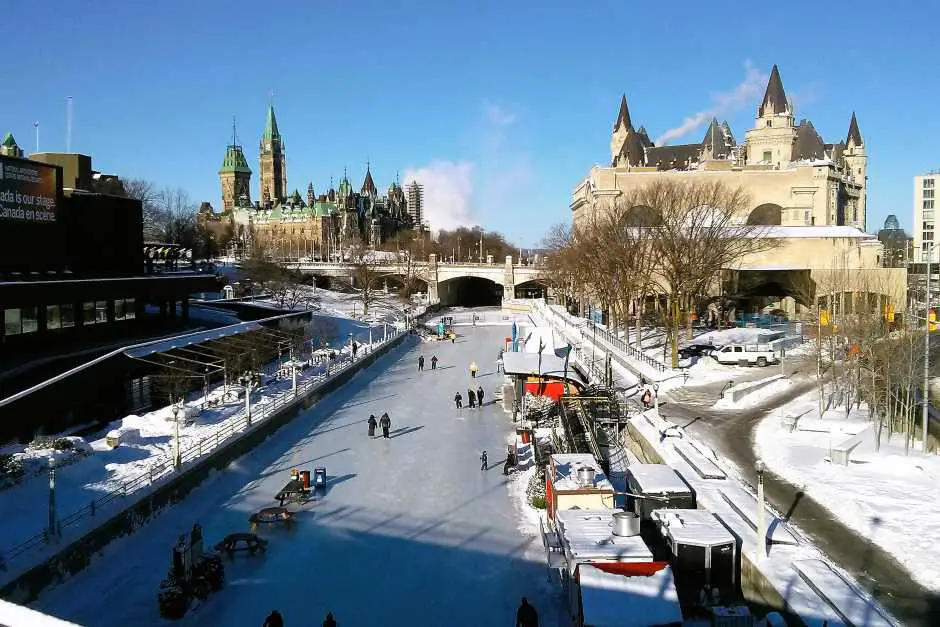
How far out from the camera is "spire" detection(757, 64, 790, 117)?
77.4 m

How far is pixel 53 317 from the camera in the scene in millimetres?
26344

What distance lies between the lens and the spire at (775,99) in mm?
77438

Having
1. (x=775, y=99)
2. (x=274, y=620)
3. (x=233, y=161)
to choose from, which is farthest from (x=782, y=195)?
(x=233, y=161)

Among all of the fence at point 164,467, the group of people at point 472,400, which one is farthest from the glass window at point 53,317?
the group of people at point 472,400

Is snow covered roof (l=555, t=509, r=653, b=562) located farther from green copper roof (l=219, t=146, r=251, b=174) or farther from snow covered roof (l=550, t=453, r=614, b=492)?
green copper roof (l=219, t=146, r=251, b=174)

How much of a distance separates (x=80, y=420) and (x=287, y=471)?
22.8ft

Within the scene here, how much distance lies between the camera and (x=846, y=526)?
13711 mm

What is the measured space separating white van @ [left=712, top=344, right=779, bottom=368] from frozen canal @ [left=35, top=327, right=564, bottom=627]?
1343cm

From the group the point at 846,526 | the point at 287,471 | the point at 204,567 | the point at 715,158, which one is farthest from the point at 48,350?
the point at 715,158

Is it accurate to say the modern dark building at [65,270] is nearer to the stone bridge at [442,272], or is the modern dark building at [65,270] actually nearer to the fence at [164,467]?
the fence at [164,467]

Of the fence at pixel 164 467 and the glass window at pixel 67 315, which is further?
the glass window at pixel 67 315

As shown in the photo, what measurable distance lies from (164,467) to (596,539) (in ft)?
31.8

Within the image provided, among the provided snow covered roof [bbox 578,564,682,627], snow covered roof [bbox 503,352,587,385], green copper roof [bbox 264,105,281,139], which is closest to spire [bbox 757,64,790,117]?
snow covered roof [bbox 503,352,587,385]

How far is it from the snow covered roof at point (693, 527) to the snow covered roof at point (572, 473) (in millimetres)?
1278
